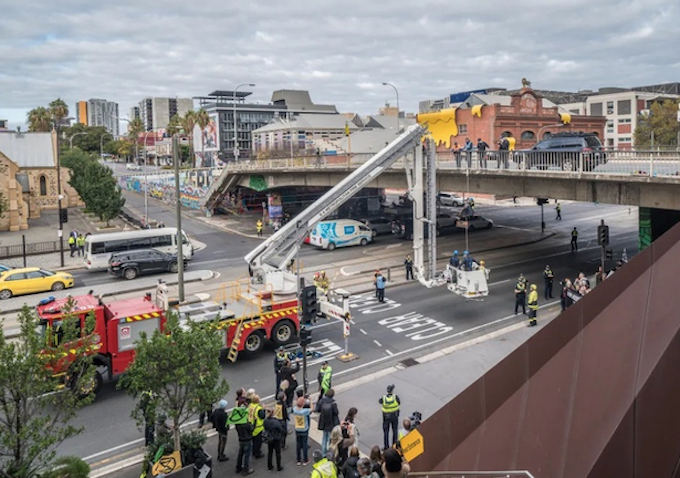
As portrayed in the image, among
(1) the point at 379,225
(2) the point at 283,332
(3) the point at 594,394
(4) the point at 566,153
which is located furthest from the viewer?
(1) the point at 379,225

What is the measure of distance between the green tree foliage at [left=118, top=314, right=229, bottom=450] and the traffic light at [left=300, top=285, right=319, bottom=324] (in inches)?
186

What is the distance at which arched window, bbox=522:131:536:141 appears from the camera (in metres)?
54.6

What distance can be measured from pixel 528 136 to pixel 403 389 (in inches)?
1744

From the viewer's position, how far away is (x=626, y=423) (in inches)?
217

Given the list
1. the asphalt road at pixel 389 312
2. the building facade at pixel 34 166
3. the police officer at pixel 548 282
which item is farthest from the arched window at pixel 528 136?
the building facade at pixel 34 166

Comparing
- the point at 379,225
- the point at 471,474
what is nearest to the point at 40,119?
the point at 379,225

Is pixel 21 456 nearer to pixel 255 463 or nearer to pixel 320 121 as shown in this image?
pixel 255 463

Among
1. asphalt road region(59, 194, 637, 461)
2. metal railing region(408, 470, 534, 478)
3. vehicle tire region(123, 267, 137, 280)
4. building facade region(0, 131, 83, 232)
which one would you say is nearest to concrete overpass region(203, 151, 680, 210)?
asphalt road region(59, 194, 637, 461)

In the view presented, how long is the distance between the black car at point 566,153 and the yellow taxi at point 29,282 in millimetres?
24848

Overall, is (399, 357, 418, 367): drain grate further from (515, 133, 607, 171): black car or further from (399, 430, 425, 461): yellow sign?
(515, 133, 607, 171): black car

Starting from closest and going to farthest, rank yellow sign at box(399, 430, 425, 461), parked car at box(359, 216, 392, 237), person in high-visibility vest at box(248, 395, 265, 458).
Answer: yellow sign at box(399, 430, 425, 461), person in high-visibility vest at box(248, 395, 265, 458), parked car at box(359, 216, 392, 237)

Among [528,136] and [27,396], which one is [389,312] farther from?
[528,136]

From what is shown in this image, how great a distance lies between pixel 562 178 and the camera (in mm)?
27859

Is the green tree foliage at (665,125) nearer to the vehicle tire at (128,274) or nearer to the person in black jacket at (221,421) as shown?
the vehicle tire at (128,274)
